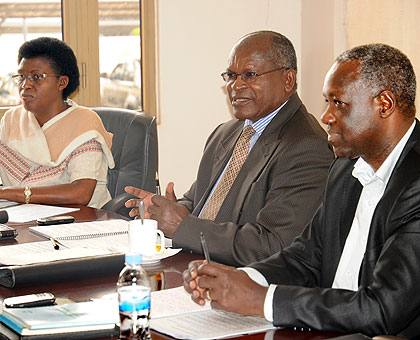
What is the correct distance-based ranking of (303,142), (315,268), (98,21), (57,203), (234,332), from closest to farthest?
1. (234,332)
2. (315,268)
3. (303,142)
4. (57,203)
5. (98,21)

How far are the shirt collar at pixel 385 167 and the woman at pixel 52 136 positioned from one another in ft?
5.96

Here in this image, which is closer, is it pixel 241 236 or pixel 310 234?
pixel 310 234

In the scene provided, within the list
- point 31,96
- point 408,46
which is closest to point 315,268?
point 31,96

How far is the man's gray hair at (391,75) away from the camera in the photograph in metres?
1.81

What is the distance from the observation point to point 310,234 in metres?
2.07

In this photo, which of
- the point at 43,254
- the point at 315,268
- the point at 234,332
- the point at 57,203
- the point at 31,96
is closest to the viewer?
the point at 234,332

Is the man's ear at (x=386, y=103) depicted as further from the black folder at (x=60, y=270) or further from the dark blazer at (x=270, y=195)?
the black folder at (x=60, y=270)

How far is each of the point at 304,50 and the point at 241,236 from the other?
10.5ft

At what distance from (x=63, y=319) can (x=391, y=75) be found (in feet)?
3.23

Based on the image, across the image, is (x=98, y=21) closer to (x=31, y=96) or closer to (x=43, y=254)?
(x=31, y=96)

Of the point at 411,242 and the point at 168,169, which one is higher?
the point at 411,242

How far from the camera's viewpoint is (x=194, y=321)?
1.67 metres

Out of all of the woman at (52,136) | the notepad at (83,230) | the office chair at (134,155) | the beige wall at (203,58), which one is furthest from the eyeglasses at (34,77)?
the beige wall at (203,58)

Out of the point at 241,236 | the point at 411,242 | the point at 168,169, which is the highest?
the point at 411,242
